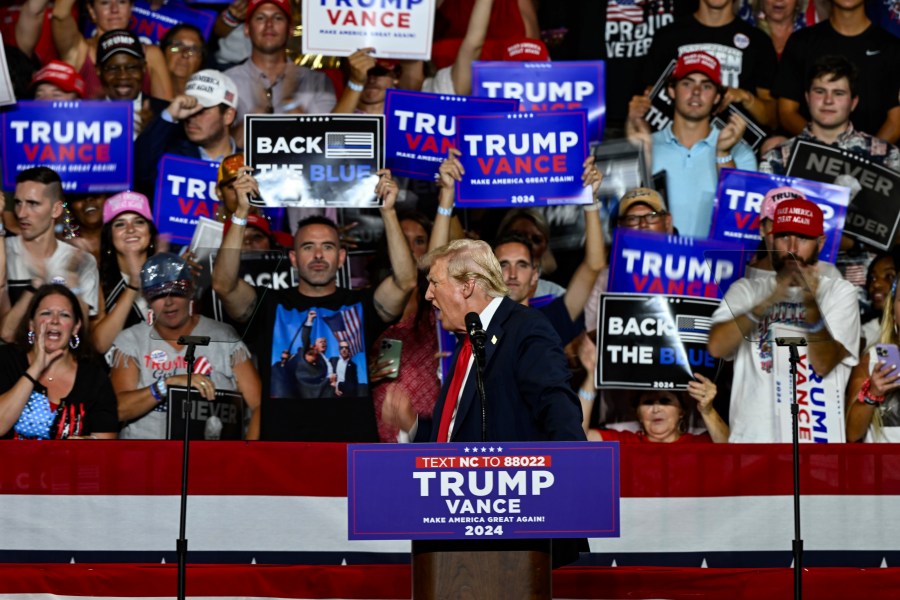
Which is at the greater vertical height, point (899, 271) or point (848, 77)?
point (848, 77)

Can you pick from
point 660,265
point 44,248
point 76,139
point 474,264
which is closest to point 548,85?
point 660,265

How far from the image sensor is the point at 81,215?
838 cm

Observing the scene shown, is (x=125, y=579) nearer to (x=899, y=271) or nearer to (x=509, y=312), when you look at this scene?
(x=509, y=312)

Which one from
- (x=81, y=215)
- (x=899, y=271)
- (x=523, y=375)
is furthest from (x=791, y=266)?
(x=81, y=215)

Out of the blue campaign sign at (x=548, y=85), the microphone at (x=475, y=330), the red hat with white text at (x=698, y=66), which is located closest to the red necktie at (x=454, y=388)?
the microphone at (x=475, y=330)

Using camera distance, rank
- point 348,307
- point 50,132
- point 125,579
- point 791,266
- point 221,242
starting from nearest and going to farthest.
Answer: point 125,579 → point 791,266 → point 348,307 → point 221,242 → point 50,132

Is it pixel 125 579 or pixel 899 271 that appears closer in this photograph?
pixel 125 579

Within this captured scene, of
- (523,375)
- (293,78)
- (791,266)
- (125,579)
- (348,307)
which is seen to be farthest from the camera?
(293,78)

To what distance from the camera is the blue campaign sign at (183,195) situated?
26.8 ft

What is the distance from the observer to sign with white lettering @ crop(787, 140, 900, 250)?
814cm

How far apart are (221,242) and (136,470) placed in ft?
5.49

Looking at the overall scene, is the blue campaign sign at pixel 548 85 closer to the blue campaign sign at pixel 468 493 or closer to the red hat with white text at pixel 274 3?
the red hat with white text at pixel 274 3

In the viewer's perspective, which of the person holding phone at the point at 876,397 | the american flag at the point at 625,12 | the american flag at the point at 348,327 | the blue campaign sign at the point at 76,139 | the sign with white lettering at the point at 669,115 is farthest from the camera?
the american flag at the point at 625,12

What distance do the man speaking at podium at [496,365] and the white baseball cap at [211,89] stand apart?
3900mm
